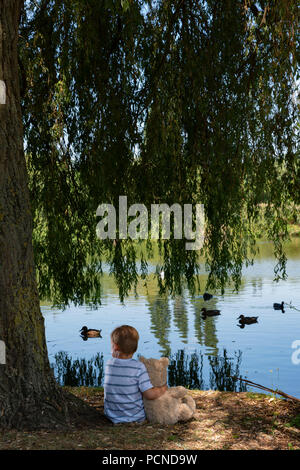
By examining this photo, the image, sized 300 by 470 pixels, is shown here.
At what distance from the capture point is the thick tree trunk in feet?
16.6

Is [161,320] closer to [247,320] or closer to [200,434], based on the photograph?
[247,320]

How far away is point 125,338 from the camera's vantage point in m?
5.21

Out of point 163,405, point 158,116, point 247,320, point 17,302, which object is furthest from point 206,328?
→ point 17,302

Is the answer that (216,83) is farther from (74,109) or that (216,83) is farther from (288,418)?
(288,418)

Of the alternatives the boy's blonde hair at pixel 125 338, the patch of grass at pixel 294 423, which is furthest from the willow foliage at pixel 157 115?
the patch of grass at pixel 294 423

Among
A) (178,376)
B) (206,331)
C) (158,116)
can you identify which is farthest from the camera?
(206,331)

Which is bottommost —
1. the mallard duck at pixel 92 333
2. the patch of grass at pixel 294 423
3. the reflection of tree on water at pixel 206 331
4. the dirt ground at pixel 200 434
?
the reflection of tree on water at pixel 206 331

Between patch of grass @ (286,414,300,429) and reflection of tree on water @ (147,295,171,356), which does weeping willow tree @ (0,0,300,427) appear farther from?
reflection of tree on water @ (147,295,171,356)

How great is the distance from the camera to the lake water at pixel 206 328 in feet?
38.6

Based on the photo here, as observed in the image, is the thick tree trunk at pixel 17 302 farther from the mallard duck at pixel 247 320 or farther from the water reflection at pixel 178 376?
the mallard duck at pixel 247 320

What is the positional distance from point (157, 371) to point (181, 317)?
12.4m

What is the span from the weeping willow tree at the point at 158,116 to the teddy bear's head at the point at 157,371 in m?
2.25

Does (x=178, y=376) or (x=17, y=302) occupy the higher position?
(x=17, y=302)
